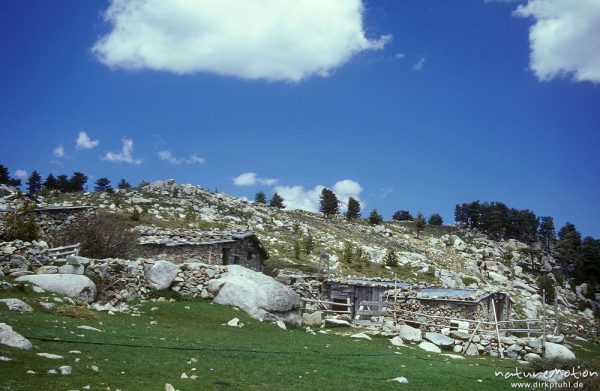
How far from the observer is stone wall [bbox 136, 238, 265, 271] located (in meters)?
37.0

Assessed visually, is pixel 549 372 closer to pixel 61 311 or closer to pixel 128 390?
pixel 128 390

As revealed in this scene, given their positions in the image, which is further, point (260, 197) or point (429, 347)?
point (260, 197)

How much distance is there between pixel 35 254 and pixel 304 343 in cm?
1388

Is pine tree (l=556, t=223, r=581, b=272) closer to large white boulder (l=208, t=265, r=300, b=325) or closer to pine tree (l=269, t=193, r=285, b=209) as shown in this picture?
pine tree (l=269, t=193, r=285, b=209)

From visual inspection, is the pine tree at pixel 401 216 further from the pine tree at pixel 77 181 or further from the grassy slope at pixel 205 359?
the grassy slope at pixel 205 359

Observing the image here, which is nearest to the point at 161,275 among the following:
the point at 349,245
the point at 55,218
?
the point at 55,218

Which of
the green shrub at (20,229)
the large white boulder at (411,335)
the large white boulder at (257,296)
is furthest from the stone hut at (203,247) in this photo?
the large white boulder at (411,335)

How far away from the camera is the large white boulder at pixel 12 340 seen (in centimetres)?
1148

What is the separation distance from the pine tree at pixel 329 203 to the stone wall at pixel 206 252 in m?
66.0

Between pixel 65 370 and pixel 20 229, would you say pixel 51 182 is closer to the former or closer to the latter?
pixel 20 229

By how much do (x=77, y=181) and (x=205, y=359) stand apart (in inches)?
3687

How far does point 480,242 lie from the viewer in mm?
103125

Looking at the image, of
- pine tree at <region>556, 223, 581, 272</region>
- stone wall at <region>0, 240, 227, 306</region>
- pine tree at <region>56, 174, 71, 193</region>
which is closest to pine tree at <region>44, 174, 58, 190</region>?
pine tree at <region>56, 174, 71, 193</region>

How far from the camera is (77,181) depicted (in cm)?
9738
